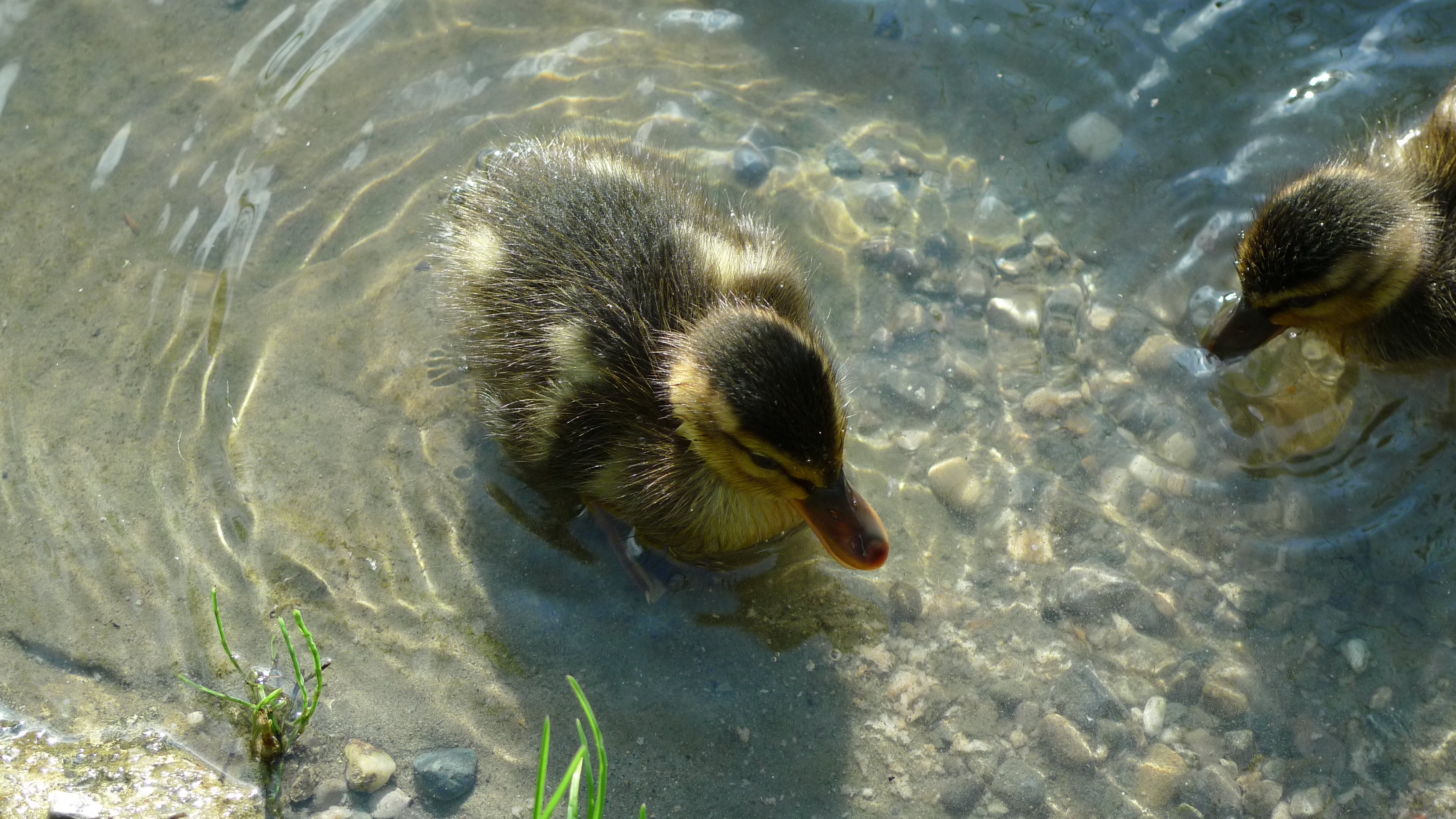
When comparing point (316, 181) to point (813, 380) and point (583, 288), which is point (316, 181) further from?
point (813, 380)

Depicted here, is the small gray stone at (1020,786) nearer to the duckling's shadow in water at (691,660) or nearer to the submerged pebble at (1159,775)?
the submerged pebble at (1159,775)

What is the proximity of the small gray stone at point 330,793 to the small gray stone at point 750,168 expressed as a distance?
2540 mm

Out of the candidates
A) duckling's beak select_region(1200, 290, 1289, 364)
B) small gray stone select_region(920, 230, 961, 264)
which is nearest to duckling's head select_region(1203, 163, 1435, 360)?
duckling's beak select_region(1200, 290, 1289, 364)

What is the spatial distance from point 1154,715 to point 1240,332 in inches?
53.6

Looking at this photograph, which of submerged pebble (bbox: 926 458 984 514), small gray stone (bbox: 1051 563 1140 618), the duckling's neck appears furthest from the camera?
the duckling's neck

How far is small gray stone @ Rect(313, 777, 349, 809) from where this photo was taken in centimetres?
305

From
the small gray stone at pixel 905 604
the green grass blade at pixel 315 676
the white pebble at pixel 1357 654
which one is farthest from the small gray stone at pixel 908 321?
the green grass blade at pixel 315 676

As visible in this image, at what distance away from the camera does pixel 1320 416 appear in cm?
384

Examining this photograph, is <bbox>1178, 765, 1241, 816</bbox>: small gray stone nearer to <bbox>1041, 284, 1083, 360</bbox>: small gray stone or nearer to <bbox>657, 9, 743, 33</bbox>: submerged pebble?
<bbox>1041, 284, 1083, 360</bbox>: small gray stone

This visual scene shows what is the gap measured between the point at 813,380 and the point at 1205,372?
5.87ft

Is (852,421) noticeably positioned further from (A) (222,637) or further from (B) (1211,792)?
(A) (222,637)

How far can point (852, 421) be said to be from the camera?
3814 millimetres

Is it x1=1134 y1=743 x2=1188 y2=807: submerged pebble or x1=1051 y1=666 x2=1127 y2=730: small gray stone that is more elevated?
x1=1051 y1=666 x2=1127 y2=730: small gray stone

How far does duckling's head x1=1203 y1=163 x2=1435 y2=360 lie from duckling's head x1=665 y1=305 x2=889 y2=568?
1.54 meters
